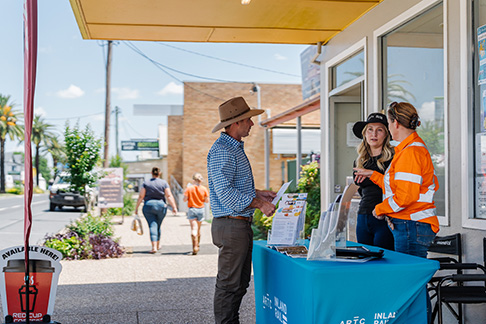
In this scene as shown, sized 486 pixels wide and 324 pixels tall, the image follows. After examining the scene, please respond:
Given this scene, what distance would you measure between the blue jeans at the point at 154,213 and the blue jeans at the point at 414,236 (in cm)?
783

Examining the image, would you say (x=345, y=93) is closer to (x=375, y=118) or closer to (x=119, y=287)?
(x=375, y=118)

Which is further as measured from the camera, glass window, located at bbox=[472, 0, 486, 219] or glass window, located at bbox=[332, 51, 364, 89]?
glass window, located at bbox=[332, 51, 364, 89]

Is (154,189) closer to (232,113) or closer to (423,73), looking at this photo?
(423,73)

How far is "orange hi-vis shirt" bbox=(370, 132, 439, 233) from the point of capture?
12.2ft

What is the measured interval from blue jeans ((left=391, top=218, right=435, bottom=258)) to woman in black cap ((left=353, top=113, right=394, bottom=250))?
0.60 m

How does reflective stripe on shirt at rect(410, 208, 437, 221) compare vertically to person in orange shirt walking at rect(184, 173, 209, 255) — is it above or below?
above

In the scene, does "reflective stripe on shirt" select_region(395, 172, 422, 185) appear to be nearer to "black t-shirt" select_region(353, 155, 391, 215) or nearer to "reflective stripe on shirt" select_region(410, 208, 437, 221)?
"reflective stripe on shirt" select_region(410, 208, 437, 221)

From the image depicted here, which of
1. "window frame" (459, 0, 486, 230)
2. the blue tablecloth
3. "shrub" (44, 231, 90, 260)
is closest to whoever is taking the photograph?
the blue tablecloth

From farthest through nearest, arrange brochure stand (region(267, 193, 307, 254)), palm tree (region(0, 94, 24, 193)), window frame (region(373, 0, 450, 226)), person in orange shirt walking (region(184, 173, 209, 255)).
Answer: palm tree (region(0, 94, 24, 193))
person in orange shirt walking (region(184, 173, 209, 255))
window frame (region(373, 0, 450, 226))
brochure stand (region(267, 193, 307, 254))

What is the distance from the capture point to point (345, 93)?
26.8 feet

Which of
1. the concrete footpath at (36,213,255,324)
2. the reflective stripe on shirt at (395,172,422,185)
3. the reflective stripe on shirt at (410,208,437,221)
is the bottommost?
the concrete footpath at (36,213,255,324)

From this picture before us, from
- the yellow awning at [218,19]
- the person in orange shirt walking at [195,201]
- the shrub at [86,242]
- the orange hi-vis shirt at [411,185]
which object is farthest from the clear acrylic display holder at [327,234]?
the person in orange shirt walking at [195,201]

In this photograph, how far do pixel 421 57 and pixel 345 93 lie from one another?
2.30 meters

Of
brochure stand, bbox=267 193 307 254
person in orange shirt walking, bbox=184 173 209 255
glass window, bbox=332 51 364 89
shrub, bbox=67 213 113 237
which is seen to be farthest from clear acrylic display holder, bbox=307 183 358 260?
shrub, bbox=67 213 113 237
